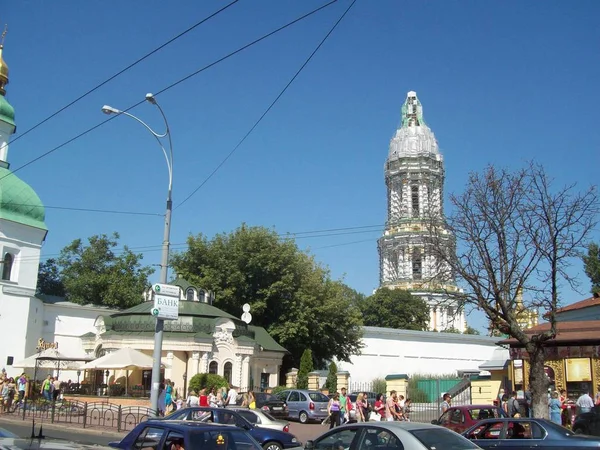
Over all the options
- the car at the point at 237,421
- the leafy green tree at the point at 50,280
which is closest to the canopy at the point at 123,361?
the car at the point at 237,421

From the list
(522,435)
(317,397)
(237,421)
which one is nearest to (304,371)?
(317,397)

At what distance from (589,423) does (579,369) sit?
1281cm

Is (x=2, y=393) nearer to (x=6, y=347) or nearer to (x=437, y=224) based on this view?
(x=6, y=347)

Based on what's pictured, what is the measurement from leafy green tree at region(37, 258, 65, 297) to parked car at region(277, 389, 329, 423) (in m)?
50.5

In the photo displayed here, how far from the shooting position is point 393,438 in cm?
930

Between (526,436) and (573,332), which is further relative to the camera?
(573,332)

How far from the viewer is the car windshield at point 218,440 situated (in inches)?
353

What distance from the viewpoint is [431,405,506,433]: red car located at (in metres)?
17.4

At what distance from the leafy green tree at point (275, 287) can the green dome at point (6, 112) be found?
17487 mm

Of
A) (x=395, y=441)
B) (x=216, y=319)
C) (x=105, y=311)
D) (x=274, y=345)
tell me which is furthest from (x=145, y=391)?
(x=395, y=441)

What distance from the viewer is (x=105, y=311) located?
52.8 m

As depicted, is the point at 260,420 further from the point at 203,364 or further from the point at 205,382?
the point at 203,364

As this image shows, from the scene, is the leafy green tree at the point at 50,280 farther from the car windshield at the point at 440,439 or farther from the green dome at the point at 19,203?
the car windshield at the point at 440,439

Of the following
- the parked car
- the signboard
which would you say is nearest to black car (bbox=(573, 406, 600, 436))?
the signboard
